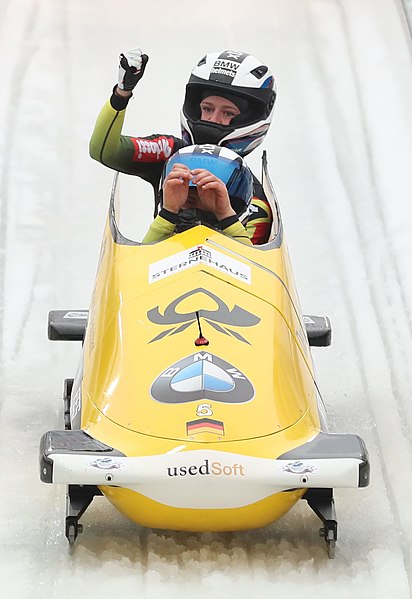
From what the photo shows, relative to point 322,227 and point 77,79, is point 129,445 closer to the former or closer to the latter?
point 322,227

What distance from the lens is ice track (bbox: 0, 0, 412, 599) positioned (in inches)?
124

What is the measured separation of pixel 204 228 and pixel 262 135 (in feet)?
3.01

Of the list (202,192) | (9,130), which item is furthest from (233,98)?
(9,130)

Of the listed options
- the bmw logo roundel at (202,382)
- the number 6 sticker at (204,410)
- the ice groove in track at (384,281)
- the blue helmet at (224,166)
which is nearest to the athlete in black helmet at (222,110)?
the blue helmet at (224,166)

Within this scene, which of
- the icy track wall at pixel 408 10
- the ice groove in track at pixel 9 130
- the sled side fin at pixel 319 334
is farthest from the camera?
the icy track wall at pixel 408 10

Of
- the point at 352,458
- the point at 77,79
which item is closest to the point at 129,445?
the point at 352,458

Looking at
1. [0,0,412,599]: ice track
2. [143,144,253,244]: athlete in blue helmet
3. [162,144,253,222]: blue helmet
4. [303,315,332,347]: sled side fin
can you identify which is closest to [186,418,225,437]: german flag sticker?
[0,0,412,599]: ice track

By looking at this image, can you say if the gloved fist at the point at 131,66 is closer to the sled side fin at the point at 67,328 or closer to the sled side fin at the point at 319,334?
the sled side fin at the point at 67,328

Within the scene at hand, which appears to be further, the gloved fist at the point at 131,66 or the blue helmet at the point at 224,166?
the gloved fist at the point at 131,66

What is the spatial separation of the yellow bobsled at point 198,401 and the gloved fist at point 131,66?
58 cm

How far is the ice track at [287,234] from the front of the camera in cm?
315

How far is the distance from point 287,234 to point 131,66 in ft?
5.38

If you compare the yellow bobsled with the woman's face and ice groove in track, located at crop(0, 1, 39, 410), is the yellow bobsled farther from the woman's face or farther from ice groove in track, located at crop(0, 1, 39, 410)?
ice groove in track, located at crop(0, 1, 39, 410)

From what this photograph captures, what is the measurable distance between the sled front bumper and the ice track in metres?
0.24
